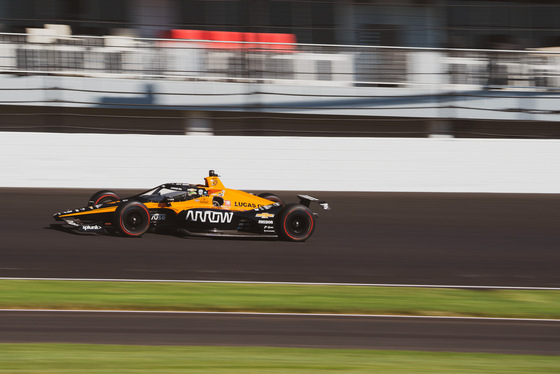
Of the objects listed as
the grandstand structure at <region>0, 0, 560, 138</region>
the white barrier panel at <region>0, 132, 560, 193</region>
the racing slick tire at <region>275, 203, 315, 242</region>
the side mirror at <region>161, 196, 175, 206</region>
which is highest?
the grandstand structure at <region>0, 0, 560, 138</region>

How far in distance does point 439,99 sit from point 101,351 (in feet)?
42.7

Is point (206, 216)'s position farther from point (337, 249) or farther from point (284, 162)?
point (284, 162)

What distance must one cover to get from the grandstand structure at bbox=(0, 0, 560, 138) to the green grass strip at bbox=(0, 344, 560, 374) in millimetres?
10449

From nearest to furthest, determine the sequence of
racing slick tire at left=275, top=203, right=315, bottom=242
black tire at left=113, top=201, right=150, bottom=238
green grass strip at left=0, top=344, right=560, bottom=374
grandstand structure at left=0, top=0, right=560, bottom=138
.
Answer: green grass strip at left=0, top=344, right=560, bottom=374 < black tire at left=113, top=201, right=150, bottom=238 < racing slick tire at left=275, top=203, right=315, bottom=242 < grandstand structure at left=0, top=0, right=560, bottom=138

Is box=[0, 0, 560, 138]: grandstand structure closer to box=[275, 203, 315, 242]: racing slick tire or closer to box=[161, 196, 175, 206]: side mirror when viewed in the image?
box=[161, 196, 175, 206]: side mirror

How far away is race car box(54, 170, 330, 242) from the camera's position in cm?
1111

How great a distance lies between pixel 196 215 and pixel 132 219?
0.87m

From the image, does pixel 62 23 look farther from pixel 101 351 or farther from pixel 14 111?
pixel 101 351

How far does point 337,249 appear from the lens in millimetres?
11039

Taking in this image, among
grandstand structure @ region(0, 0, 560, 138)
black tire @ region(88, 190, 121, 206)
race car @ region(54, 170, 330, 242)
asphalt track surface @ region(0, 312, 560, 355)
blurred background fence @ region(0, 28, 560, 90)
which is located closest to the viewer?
asphalt track surface @ region(0, 312, 560, 355)

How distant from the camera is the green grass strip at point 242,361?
577cm

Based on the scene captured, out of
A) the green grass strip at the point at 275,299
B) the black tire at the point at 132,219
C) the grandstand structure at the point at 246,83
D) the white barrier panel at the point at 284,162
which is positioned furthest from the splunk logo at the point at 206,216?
the grandstand structure at the point at 246,83

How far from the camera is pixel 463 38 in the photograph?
21.4 metres

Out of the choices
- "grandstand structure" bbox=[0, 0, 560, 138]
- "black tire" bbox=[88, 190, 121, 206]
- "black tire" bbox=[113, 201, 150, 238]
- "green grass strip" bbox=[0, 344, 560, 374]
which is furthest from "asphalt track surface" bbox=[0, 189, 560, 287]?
"grandstand structure" bbox=[0, 0, 560, 138]
